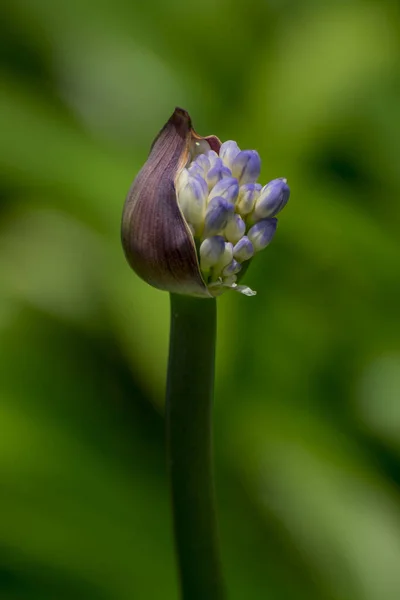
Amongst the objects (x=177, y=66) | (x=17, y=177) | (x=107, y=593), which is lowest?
(x=107, y=593)

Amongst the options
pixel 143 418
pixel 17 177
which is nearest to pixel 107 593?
pixel 143 418

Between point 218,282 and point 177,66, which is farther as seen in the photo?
point 177,66

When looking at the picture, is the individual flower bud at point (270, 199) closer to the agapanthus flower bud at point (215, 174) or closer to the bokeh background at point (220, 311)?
the agapanthus flower bud at point (215, 174)

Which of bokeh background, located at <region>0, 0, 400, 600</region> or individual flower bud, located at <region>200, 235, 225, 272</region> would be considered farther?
bokeh background, located at <region>0, 0, 400, 600</region>

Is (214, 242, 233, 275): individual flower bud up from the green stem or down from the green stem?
up

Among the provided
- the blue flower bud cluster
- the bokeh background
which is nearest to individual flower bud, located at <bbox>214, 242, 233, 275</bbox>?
the blue flower bud cluster

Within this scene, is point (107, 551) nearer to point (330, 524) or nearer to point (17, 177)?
point (330, 524)

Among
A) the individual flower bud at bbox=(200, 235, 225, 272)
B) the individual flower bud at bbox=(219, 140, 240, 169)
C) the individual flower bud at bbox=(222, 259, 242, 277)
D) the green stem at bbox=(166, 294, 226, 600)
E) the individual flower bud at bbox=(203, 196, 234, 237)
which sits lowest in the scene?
the green stem at bbox=(166, 294, 226, 600)

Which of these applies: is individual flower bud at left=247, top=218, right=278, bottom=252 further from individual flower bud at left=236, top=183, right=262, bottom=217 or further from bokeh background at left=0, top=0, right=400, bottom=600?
bokeh background at left=0, top=0, right=400, bottom=600
